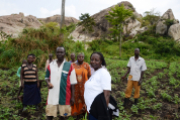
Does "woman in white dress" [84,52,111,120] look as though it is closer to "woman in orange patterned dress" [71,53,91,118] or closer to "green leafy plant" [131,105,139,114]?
"woman in orange patterned dress" [71,53,91,118]

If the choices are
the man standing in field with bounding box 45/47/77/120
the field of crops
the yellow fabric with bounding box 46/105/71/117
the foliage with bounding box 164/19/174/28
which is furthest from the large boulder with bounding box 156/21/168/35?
the yellow fabric with bounding box 46/105/71/117

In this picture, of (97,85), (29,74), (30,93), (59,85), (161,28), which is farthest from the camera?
(161,28)

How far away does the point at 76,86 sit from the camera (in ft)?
9.45

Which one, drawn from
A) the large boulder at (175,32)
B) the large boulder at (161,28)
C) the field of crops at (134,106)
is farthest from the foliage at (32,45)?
the large boulder at (161,28)

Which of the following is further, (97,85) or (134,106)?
(134,106)

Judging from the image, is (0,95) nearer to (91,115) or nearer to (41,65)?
→ (91,115)

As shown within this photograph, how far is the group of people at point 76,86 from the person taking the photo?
5.33ft

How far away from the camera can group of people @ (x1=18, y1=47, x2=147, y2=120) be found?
1626mm

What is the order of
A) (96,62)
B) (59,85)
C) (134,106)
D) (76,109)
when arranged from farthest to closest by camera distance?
(134,106), (76,109), (59,85), (96,62)

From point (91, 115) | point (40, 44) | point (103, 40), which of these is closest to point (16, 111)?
point (91, 115)

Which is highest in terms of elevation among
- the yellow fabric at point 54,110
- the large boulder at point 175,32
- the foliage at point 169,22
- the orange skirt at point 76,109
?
the foliage at point 169,22

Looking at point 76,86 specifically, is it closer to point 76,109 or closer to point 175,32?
point 76,109

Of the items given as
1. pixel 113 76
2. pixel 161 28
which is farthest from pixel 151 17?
pixel 113 76

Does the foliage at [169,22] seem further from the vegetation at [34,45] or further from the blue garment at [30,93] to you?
the blue garment at [30,93]
